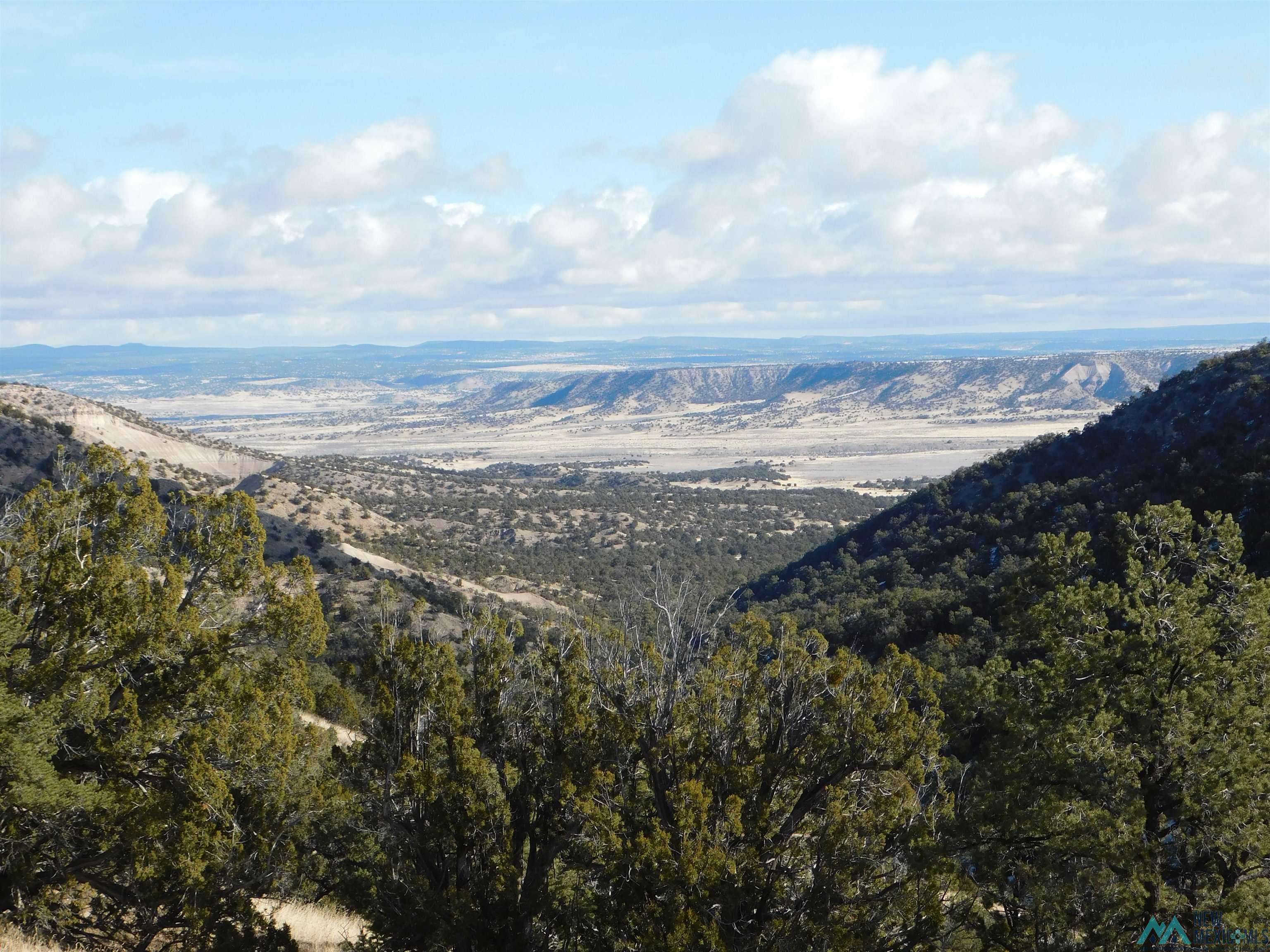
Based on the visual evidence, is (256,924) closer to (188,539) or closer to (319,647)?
(319,647)

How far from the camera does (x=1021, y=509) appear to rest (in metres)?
47.8

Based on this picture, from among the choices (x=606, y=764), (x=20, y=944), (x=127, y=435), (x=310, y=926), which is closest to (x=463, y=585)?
(x=310, y=926)

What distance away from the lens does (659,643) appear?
13.2m

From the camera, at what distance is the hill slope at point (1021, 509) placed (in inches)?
1390

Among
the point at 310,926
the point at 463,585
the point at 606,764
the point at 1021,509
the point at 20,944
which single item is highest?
the point at 606,764

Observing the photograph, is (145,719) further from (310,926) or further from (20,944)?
(310,926)

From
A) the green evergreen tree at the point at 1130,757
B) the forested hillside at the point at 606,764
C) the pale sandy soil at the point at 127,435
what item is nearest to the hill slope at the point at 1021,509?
the green evergreen tree at the point at 1130,757

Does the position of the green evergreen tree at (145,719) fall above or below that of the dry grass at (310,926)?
above

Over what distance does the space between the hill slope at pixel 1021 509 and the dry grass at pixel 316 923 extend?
1852 cm

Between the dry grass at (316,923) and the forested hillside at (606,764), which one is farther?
the dry grass at (316,923)

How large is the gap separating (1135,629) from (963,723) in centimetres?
268

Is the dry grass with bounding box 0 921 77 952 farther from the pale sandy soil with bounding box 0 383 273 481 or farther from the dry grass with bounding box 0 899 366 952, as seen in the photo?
the pale sandy soil with bounding box 0 383 273 481

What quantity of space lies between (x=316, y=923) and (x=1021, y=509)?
4056 cm

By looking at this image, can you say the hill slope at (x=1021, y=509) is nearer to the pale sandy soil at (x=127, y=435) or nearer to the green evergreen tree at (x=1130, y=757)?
the green evergreen tree at (x=1130, y=757)
